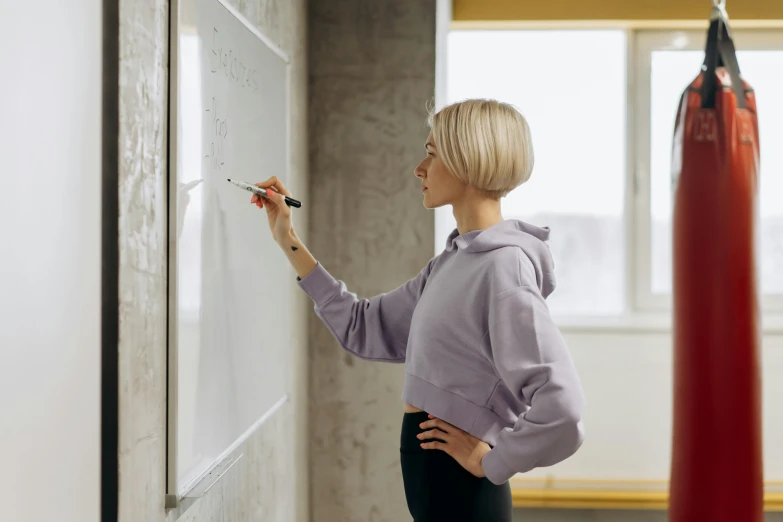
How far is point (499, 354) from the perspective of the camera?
40.5 inches

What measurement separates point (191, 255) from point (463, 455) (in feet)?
1.67

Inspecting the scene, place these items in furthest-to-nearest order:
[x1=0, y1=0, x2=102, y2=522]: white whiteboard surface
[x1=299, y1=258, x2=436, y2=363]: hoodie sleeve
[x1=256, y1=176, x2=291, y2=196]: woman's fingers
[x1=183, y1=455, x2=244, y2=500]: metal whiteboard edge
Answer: [x1=299, y1=258, x2=436, y2=363]: hoodie sleeve
[x1=256, y1=176, x2=291, y2=196]: woman's fingers
[x1=183, y1=455, x2=244, y2=500]: metal whiteboard edge
[x1=0, y1=0, x2=102, y2=522]: white whiteboard surface

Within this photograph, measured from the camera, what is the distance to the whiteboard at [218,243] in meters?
1.01

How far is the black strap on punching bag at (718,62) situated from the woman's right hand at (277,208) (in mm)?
1209

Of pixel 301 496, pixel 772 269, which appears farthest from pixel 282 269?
pixel 772 269

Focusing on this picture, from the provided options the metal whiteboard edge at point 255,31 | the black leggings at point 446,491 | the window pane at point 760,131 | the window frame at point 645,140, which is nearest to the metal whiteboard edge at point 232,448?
the black leggings at point 446,491

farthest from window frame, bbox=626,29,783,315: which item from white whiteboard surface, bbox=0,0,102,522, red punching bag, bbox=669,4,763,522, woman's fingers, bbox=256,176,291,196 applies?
white whiteboard surface, bbox=0,0,102,522

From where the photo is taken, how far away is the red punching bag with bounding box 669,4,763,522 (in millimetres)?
1804

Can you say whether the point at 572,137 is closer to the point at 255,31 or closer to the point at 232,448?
the point at 255,31

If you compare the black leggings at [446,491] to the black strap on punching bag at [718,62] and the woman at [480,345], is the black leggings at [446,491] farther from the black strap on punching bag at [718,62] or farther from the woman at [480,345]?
the black strap on punching bag at [718,62]

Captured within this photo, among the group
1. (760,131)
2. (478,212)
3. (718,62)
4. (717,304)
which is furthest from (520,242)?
(760,131)

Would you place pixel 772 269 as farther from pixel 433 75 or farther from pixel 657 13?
pixel 433 75

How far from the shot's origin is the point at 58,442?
75 cm

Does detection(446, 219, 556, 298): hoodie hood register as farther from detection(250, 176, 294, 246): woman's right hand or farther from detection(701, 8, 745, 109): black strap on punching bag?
detection(701, 8, 745, 109): black strap on punching bag
